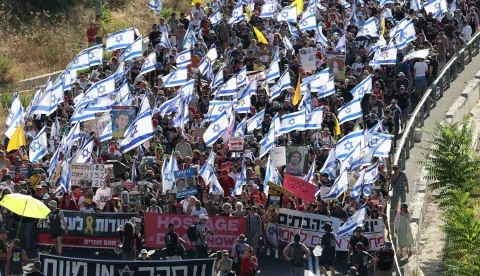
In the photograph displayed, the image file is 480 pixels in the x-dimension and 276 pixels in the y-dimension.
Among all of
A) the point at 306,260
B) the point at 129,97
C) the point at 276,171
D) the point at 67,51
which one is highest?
the point at 67,51

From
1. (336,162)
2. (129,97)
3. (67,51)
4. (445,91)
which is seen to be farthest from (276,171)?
(67,51)

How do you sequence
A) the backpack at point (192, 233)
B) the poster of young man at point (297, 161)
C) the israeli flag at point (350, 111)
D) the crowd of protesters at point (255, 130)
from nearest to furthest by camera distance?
1. the backpack at point (192, 233)
2. the crowd of protesters at point (255, 130)
3. the poster of young man at point (297, 161)
4. the israeli flag at point (350, 111)

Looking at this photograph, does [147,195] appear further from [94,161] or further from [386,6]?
[386,6]

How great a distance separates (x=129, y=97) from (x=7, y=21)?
15377mm

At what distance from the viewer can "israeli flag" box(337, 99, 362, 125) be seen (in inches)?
1342

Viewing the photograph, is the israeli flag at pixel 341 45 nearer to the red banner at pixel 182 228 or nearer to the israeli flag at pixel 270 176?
the israeli flag at pixel 270 176

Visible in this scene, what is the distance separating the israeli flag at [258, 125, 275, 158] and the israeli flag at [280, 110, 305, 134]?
0.65 m

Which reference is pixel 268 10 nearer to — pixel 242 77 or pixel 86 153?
pixel 242 77

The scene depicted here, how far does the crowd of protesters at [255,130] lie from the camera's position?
2955 centimetres

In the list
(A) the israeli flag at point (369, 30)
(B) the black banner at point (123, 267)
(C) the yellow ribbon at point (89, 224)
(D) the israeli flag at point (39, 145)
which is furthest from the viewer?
(A) the israeli flag at point (369, 30)

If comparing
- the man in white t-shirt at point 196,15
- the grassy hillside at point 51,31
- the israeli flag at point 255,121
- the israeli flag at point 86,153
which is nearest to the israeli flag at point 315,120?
the israeli flag at point 255,121

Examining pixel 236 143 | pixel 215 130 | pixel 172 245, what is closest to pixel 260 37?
pixel 215 130

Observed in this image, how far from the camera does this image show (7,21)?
49688mm

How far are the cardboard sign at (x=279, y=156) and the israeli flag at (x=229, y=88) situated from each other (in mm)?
4362
